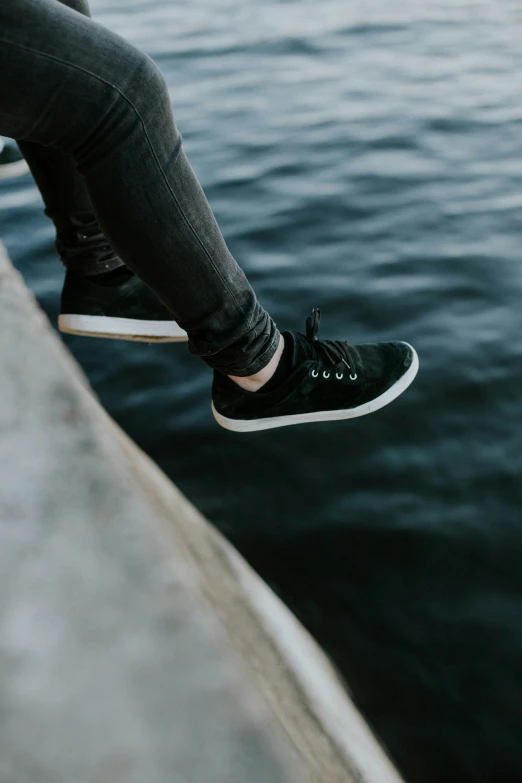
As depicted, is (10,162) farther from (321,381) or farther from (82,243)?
(321,381)

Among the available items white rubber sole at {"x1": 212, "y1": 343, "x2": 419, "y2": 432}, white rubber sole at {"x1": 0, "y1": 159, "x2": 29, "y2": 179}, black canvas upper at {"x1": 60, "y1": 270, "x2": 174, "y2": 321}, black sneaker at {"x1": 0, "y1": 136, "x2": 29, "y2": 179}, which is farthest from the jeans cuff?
white rubber sole at {"x1": 0, "y1": 159, "x2": 29, "y2": 179}

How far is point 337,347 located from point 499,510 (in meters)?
0.42

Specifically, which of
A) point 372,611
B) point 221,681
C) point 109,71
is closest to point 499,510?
point 372,611

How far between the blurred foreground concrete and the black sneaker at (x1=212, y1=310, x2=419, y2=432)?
350 millimetres

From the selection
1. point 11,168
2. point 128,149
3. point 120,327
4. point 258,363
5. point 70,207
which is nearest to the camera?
point 128,149

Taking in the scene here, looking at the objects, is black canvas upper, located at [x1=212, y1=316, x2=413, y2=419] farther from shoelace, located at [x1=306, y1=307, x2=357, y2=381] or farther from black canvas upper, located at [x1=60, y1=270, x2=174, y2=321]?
black canvas upper, located at [x1=60, y1=270, x2=174, y2=321]

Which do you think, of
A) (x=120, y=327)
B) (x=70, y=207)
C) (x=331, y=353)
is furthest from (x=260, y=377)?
(x=70, y=207)

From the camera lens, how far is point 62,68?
844 mm

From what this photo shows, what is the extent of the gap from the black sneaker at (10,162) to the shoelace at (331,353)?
6.23ft

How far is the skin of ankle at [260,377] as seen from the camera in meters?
1.29

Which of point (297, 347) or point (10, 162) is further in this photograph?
point (10, 162)

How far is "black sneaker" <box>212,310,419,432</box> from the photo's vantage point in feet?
4.40

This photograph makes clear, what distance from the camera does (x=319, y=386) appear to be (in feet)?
4.55

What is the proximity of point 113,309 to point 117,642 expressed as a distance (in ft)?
2.70
